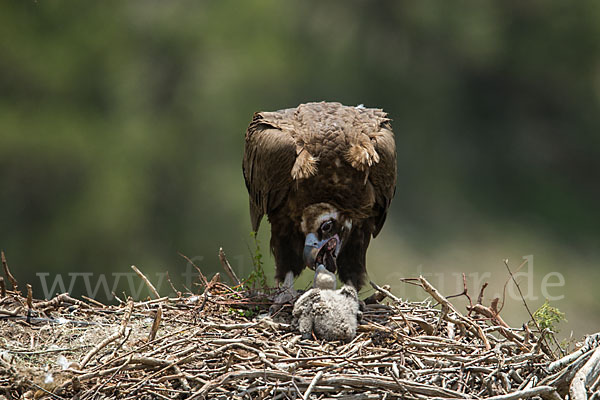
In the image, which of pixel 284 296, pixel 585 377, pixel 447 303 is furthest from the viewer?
pixel 284 296

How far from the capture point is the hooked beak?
379cm

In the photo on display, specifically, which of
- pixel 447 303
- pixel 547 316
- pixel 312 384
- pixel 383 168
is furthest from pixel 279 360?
pixel 383 168

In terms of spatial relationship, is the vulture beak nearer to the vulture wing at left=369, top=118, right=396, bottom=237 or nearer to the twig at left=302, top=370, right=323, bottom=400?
the vulture wing at left=369, top=118, right=396, bottom=237

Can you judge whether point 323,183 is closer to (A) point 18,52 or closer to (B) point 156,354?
(B) point 156,354

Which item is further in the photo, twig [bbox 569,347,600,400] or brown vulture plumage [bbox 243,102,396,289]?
brown vulture plumage [bbox 243,102,396,289]

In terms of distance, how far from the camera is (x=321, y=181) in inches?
147

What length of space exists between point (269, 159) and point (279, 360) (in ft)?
4.34

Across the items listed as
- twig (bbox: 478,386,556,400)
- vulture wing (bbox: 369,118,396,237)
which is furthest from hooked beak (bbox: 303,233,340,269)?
twig (bbox: 478,386,556,400)

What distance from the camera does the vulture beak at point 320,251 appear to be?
12.4 feet

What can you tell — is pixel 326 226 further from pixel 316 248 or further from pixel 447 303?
pixel 447 303

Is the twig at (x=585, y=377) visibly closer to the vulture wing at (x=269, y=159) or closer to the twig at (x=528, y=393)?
the twig at (x=528, y=393)

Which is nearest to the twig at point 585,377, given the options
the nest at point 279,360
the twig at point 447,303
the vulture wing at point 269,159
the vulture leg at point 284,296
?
the nest at point 279,360

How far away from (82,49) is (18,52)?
75cm

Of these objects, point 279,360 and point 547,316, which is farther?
point 547,316
